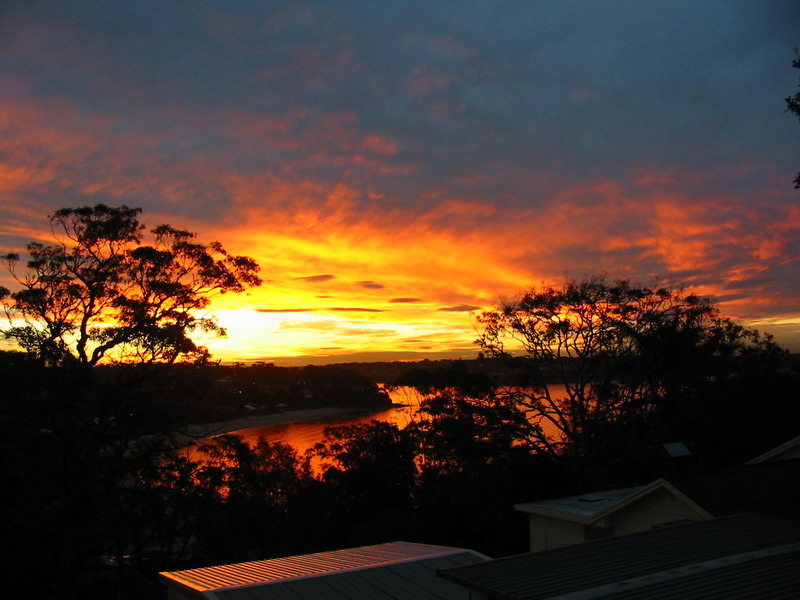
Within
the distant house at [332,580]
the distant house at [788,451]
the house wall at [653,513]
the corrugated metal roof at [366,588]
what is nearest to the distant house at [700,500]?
the house wall at [653,513]

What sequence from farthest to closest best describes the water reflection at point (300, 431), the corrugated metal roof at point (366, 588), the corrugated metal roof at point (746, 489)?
the water reflection at point (300, 431) → the corrugated metal roof at point (746, 489) → the corrugated metal roof at point (366, 588)

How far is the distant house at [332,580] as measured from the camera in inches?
333

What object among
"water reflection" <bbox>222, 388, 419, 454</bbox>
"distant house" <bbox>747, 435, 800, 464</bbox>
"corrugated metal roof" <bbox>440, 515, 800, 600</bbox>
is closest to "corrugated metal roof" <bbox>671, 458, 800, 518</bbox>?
"distant house" <bbox>747, 435, 800, 464</bbox>

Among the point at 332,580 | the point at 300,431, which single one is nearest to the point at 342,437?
the point at 332,580

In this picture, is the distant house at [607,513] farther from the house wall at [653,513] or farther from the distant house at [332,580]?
the distant house at [332,580]

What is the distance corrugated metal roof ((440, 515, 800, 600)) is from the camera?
4.69 meters

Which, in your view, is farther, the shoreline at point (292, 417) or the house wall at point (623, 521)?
the shoreline at point (292, 417)

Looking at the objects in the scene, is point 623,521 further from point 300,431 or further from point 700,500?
point 300,431

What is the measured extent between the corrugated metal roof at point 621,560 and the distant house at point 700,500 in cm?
320

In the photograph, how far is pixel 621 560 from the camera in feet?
17.7

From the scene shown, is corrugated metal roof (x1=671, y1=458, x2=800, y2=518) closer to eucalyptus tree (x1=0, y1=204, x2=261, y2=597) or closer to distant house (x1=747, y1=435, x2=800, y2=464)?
distant house (x1=747, y1=435, x2=800, y2=464)

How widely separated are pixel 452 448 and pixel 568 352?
20.1 ft

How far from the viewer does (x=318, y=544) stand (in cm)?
2412

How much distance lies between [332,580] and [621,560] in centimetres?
481
